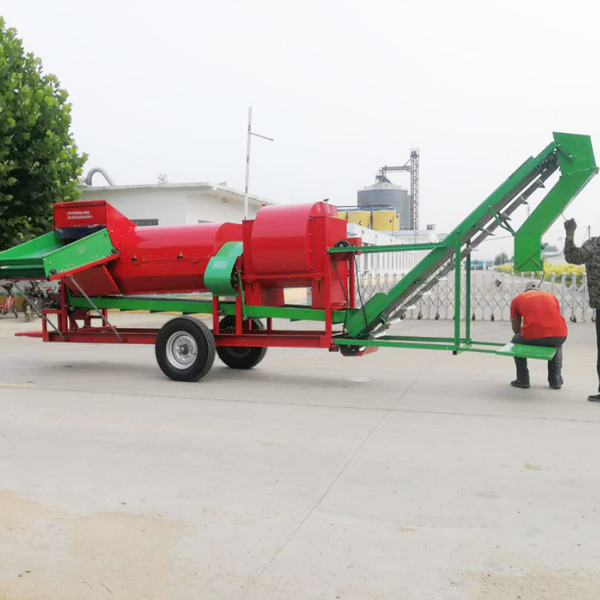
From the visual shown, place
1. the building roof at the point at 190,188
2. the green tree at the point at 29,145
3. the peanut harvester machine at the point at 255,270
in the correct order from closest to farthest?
the peanut harvester machine at the point at 255,270
the green tree at the point at 29,145
the building roof at the point at 190,188

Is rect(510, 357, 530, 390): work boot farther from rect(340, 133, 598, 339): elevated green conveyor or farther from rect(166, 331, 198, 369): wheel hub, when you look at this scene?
rect(166, 331, 198, 369): wheel hub

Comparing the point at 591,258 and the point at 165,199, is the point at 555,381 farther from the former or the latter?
the point at 165,199

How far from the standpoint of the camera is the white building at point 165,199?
25.4m

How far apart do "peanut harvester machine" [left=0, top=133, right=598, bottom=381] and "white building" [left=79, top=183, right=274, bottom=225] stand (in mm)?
14787

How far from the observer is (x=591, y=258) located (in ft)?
26.1

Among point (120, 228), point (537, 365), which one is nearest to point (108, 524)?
point (120, 228)

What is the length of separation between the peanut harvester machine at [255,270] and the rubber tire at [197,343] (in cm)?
2

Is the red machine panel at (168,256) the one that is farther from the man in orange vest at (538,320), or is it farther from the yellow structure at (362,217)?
the yellow structure at (362,217)

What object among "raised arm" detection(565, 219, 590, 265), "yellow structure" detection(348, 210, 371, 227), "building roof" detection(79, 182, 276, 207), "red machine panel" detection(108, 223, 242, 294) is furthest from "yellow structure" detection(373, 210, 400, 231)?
"raised arm" detection(565, 219, 590, 265)

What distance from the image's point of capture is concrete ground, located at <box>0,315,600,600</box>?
3.50 meters

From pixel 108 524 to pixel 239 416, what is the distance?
A: 3076 millimetres

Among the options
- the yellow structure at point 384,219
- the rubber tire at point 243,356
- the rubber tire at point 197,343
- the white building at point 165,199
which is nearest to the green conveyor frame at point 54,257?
the rubber tire at point 197,343

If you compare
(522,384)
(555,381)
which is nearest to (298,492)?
(522,384)

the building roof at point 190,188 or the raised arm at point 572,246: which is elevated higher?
the building roof at point 190,188
